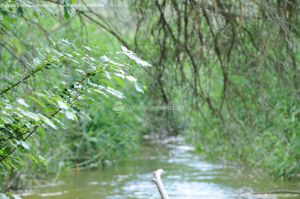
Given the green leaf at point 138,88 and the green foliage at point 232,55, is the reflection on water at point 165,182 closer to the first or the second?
the green foliage at point 232,55

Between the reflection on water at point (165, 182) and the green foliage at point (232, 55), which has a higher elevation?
the green foliage at point (232, 55)

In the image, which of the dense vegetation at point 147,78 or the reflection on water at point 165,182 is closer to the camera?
the dense vegetation at point 147,78

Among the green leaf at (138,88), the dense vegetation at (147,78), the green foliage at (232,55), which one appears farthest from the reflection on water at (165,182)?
the green leaf at (138,88)

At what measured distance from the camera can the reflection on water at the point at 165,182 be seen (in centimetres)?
851

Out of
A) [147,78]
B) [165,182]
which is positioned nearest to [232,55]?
[147,78]

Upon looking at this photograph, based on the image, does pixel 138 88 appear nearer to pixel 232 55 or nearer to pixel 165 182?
pixel 232 55

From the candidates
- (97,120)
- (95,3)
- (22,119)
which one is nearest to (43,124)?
(22,119)

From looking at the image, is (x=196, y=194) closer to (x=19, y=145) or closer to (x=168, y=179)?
(x=168, y=179)

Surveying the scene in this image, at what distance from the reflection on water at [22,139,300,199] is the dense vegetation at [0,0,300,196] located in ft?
0.75

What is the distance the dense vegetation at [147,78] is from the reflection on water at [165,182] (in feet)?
0.75

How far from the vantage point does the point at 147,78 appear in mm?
6535

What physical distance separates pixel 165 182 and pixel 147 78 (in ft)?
10.3

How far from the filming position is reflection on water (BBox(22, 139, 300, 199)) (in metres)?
8.51

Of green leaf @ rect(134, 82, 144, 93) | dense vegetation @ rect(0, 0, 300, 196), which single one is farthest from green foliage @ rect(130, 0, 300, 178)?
green leaf @ rect(134, 82, 144, 93)
